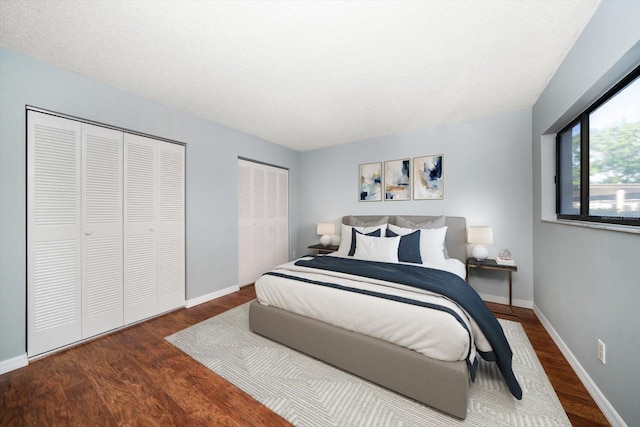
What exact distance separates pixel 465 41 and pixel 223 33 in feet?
5.88

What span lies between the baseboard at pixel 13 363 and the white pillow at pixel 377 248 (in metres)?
3.12

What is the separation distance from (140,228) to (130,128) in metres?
1.09

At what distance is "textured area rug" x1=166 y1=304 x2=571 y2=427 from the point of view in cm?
142

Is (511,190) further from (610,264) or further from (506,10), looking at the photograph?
(506,10)

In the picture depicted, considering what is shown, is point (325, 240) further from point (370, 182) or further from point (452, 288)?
point (452, 288)

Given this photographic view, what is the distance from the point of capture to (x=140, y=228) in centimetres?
269

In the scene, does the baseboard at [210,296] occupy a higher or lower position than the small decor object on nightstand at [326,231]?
lower

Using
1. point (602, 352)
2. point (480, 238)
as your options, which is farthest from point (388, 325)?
point (480, 238)

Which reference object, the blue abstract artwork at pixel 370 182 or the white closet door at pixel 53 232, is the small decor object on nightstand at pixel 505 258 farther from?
the white closet door at pixel 53 232

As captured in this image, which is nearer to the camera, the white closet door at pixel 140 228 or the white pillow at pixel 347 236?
the white closet door at pixel 140 228

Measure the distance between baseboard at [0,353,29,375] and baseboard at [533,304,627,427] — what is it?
13.3 ft

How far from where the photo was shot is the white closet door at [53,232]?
6.58ft

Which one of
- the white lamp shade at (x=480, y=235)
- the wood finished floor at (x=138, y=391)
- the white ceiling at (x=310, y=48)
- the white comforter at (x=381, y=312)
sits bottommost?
the wood finished floor at (x=138, y=391)

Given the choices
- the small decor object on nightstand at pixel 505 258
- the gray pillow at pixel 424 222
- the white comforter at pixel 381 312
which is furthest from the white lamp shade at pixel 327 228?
the small decor object on nightstand at pixel 505 258
